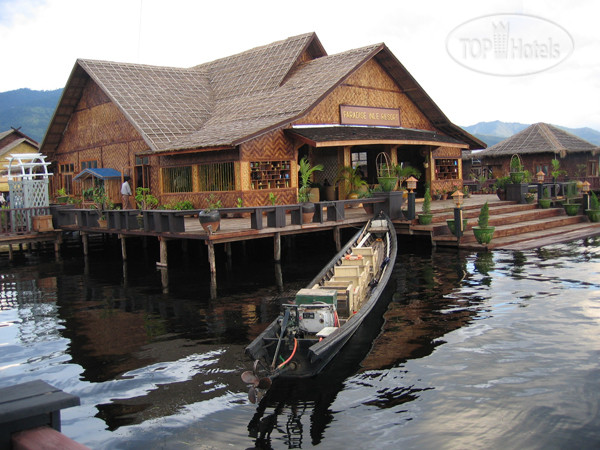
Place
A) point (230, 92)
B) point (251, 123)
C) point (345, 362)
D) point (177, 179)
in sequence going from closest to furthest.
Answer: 1. point (345, 362)
2. point (251, 123)
3. point (177, 179)
4. point (230, 92)

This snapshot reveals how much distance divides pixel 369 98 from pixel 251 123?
5771 mm

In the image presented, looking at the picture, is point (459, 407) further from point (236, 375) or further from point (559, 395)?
point (236, 375)

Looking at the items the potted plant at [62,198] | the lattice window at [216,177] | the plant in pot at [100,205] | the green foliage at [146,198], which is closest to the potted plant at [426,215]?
the lattice window at [216,177]

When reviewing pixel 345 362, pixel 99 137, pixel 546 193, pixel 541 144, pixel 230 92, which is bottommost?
pixel 345 362

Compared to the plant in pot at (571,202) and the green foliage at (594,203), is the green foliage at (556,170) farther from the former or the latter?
the green foliage at (594,203)

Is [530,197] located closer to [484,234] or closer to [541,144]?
[484,234]

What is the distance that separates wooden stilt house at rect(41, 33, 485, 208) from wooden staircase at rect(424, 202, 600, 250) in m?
4.24

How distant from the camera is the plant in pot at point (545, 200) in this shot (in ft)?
79.7

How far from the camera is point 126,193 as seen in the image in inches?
976

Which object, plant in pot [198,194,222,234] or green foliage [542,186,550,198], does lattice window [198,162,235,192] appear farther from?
green foliage [542,186,550,198]

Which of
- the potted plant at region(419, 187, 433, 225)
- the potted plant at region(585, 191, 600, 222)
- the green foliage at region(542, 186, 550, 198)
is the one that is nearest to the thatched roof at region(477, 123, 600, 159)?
the green foliage at region(542, 186, 550, 198)

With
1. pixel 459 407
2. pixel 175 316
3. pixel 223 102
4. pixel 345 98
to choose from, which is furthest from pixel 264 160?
pixel 459 407

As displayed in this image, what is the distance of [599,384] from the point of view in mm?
7352

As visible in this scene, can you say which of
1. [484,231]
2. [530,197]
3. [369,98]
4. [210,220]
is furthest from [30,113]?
[484,231]
